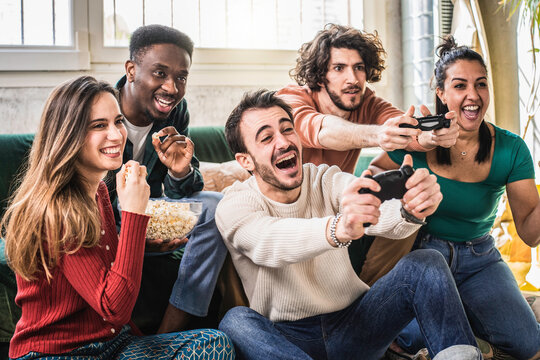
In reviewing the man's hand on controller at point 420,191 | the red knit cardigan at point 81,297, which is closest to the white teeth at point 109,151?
the red knit cardigan at point 81,297

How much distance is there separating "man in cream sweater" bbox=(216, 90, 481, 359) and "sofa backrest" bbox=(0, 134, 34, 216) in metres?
1.08

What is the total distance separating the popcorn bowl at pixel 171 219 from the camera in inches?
70.2

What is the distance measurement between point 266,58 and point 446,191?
1801 millimetres

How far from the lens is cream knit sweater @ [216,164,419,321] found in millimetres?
1474

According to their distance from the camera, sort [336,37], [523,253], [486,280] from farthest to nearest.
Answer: [523,253] → [336,37] → [486,280]

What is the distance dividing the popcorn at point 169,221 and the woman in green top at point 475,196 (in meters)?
0.85

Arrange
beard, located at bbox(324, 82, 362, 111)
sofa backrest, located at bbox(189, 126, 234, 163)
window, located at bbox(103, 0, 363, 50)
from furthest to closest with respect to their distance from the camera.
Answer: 1. window, located at bbox(103, 0, 363, 50)
2. sofa backrest, located at bbox(189, 126, 234, 163)
3. beard, located at bbox(324, 82, 362, 111)

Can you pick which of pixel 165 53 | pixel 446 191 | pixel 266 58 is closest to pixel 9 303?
pixel 165 53

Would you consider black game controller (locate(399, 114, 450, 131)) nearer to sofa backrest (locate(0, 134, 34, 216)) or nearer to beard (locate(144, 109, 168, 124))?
beard (locate(144, 109, 168, 124))

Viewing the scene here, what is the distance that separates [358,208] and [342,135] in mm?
735

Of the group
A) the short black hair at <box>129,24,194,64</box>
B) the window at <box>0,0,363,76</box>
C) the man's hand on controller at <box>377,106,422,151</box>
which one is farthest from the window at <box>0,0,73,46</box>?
the man's hand on controller at <box>377,106,422,151</box>

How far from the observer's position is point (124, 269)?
4.29 ft

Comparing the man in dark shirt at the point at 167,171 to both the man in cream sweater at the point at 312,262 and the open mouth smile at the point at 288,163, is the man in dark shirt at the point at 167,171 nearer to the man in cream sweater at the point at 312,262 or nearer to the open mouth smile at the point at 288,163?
the man in cream sweater at the point at 312,262

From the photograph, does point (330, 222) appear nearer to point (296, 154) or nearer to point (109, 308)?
point (296, 154)
